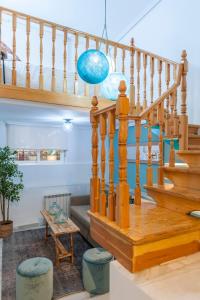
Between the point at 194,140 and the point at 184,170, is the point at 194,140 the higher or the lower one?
the higher one

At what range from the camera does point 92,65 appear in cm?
211

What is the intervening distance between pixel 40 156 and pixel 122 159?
4266 millimetres

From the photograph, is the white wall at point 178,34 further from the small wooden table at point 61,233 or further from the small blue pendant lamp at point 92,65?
the small wooden table at point 61,233

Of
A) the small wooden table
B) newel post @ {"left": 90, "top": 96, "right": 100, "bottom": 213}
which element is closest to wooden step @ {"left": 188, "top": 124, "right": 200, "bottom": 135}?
newel post @ {"left": 90, "top": 96, "right": 100, "bottom": 213}

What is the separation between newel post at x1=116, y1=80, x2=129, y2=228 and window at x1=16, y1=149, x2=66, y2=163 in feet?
13.7

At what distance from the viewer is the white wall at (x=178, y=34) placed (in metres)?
3.43

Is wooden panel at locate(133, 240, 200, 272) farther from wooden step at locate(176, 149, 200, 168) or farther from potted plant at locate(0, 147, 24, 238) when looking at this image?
potted plant at locate(0, 147, 24, 238)

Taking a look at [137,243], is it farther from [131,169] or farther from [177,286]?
[131,169]

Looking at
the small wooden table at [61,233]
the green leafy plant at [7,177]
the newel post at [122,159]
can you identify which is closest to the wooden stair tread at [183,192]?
the newel post at [122,159]

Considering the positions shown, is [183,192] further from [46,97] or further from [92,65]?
[46,97]

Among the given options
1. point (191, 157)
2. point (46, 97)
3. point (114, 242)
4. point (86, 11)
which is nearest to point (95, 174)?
point (114, 242)

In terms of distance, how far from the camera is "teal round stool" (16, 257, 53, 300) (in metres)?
2.39

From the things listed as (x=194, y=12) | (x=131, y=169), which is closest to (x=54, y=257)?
(x=131, y=169)

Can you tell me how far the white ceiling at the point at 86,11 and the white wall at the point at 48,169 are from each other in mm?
2387
